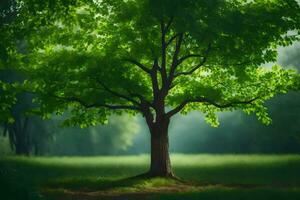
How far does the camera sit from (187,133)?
111188mm

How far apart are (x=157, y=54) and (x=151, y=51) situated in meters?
0.42

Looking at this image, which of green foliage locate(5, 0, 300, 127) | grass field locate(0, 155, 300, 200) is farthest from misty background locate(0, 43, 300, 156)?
grass field locate(0, 155, 300, 200)

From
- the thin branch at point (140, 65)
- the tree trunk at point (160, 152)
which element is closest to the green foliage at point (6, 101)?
the thin branch at point (140, 65)

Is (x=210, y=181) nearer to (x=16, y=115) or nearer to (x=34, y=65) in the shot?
(x=34, y=65)

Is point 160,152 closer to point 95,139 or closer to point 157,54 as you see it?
point 157,54

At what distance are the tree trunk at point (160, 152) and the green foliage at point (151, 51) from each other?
76.8 inches

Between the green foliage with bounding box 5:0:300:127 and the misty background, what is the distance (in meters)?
3.58

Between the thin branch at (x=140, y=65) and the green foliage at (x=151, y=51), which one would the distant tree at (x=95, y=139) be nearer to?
the green foliage at (x=151, y=51)

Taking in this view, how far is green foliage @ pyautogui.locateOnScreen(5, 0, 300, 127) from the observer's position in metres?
27.3

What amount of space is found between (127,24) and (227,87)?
7552mm

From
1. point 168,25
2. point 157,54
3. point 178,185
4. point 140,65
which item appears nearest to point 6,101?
point 140,65

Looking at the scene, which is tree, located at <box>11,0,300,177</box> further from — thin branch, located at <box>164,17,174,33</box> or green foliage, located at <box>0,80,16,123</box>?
green foliage, located at <box>0,80,16,123</box>

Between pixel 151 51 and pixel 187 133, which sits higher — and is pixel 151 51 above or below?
below

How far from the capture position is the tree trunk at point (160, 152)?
3128 centimetres
